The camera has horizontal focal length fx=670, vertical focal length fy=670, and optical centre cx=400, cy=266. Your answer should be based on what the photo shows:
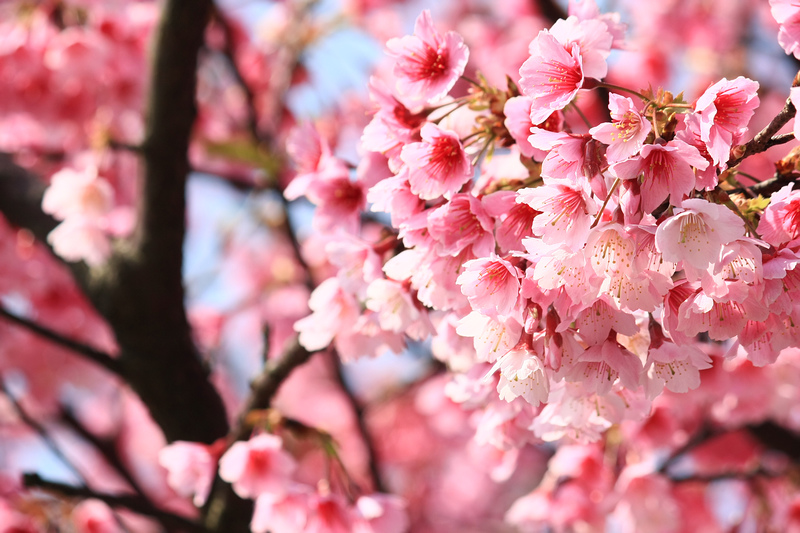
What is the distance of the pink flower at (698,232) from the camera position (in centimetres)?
87

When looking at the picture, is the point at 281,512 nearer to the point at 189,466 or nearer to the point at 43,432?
the point at 189,466

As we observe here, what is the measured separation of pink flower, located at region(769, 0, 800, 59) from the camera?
930mm

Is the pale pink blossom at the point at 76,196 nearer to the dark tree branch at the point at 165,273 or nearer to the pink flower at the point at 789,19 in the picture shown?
the dark tree branch at the point at 165,273

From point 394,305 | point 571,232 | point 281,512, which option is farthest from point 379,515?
point 571,232

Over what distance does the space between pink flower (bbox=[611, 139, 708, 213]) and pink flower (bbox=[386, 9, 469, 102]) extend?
0.40m

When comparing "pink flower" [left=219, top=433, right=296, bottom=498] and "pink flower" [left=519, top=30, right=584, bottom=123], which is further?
"pink flower" [left=219, top=433, right=296, bottom=498]

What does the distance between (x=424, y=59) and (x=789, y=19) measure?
571mm

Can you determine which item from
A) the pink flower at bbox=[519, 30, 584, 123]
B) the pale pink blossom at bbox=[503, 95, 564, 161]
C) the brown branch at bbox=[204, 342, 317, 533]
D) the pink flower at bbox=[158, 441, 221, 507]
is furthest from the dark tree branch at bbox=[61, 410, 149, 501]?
the pink flower at bbox=[519, 30, 584, 123]

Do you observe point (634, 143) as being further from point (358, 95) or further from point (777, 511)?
point (358, 95)

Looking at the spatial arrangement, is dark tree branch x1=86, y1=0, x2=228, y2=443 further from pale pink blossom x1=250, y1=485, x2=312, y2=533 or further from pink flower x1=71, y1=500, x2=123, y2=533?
pink flower x1=71, y1=500, x2=123, y2=533

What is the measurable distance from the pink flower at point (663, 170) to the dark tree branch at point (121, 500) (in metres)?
1.41

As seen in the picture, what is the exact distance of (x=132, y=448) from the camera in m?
5.43

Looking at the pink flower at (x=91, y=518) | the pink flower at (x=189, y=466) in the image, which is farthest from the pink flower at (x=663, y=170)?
the pink flower at (x=91, y=518)

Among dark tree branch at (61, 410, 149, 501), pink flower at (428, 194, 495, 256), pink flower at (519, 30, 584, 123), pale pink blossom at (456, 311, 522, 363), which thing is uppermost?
pink flower at (519, 30, 584, 123)
